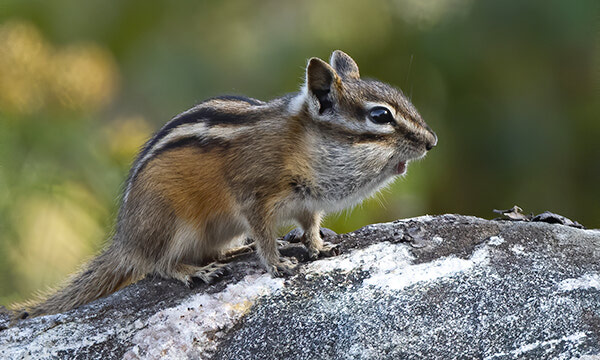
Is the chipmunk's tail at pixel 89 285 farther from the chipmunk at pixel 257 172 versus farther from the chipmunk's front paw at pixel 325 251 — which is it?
the chipmunk's front paw at pixel 325 251

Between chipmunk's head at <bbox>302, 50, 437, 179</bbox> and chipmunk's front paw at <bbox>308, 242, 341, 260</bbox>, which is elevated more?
chipmunk's head at <bbox>302, 50, 437, 179</bbox>

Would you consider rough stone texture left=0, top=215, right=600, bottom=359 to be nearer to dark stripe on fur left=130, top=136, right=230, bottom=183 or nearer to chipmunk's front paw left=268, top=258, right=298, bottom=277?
chipmunk's front paw left=268, top=258, right=298, bottom=277

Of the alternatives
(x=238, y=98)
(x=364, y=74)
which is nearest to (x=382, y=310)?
(x=238, y=98)

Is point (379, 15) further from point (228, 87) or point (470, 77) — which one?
point (228, 87)

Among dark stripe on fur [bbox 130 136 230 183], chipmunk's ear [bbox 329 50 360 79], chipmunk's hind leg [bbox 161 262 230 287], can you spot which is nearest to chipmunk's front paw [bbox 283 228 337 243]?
chipmunk's hind leg [bbox 161 262 230 287]

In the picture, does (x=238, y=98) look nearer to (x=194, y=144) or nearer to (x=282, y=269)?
(x=194, y=144)

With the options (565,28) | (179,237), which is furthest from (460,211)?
(179,237)
